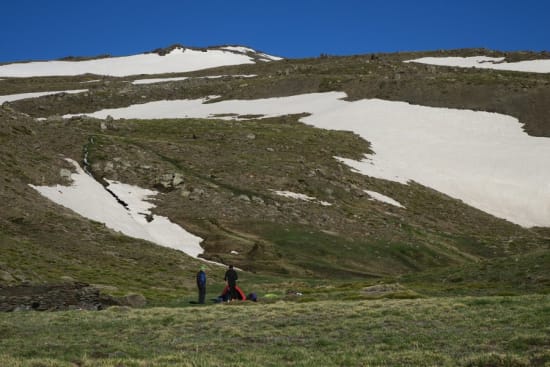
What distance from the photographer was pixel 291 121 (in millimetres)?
107500

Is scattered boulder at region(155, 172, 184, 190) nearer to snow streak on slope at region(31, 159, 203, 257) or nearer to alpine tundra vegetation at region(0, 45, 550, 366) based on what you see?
alpine tundra vegetation at region(0, 45, 550, 366)

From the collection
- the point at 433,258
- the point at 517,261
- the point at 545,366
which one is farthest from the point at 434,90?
Answer: the point at 545,366

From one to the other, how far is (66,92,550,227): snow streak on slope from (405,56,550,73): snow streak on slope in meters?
51.1

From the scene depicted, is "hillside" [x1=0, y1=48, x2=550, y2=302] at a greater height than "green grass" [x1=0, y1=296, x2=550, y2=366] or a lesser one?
greater

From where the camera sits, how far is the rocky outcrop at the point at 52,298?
31.4 metres

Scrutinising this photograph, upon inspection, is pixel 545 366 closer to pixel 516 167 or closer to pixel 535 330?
pixel 535 330

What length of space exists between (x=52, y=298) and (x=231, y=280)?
8505mm

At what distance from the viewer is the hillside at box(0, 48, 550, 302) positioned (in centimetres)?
4636

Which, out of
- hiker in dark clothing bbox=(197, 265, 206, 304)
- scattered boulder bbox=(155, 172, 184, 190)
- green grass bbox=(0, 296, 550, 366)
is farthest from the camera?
scattered boulder bbox=(155, 172, 184, 190)

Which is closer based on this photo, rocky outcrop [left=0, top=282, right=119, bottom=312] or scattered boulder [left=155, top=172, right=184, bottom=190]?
rocky outcrop [left=0, top=282, right=119, bottom=312]

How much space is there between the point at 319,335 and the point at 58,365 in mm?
8654

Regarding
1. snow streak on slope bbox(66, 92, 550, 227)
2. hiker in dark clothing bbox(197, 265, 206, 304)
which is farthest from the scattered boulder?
hiker in dark clothing bbox(197, 265, 206, 304)

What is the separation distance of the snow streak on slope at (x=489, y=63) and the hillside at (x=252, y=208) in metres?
42.2

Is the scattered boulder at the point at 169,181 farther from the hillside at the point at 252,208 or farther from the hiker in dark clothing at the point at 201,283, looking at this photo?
the hiker in dark clothing at the point at 201,283
